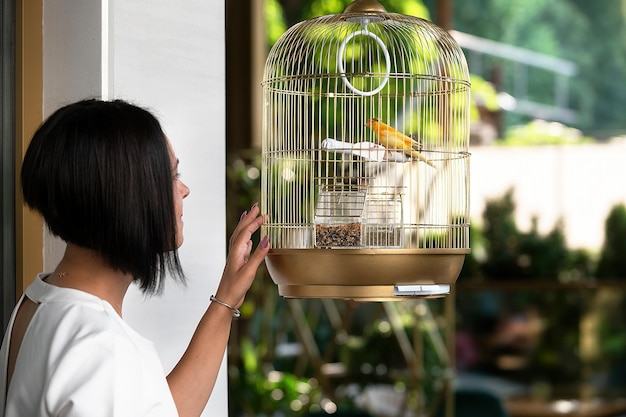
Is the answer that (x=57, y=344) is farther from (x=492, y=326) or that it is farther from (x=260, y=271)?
→ (x=492, y=326)

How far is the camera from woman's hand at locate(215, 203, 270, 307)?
132 cm

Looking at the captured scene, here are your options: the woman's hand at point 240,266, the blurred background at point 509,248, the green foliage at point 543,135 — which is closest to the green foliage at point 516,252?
the blurred background at point 509,248

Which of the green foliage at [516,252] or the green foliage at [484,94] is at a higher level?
the green foliage at [484,94]

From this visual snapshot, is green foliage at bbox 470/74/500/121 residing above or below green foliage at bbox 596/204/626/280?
above

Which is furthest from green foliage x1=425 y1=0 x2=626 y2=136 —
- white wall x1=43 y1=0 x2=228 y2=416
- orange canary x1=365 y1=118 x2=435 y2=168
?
orange canary x1=365 y1=118 x2=435 y2=168

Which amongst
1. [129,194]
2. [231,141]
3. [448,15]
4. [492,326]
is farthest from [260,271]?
[129,194]

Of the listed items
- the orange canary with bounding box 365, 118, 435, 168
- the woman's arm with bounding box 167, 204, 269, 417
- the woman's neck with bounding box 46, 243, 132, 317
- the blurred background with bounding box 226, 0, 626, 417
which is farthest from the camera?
the blurred background with bounding box 226, 0, 626, 417

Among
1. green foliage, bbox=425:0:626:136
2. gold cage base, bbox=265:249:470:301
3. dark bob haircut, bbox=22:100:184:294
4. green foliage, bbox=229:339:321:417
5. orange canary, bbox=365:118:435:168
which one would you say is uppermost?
green foliage, bbox=425:0:626:136

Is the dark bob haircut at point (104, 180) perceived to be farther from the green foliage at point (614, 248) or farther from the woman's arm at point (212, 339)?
the green foliage at point (614, 248)

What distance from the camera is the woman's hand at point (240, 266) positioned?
1323mm

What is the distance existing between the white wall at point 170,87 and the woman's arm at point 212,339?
11.7 inches

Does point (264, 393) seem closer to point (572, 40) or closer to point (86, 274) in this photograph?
point (86, 274)

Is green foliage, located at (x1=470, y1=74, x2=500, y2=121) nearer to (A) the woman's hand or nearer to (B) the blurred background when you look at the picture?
(B) the blurred background

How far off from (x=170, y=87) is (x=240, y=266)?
0.47m
